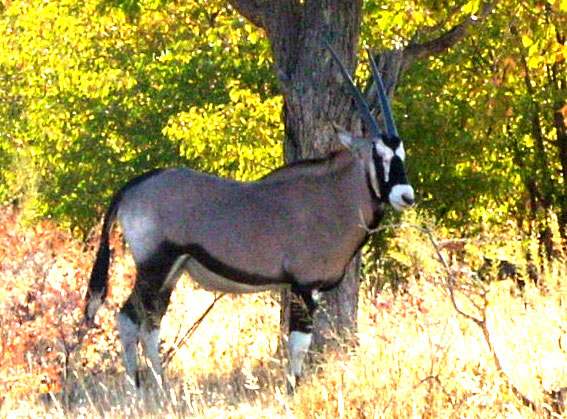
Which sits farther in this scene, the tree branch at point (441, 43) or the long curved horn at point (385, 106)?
the tree branch at point (441, 43)

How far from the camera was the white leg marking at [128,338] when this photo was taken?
1030 centimetres

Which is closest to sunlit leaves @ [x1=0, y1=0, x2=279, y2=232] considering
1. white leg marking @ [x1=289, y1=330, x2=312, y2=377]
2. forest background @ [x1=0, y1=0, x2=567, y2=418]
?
forest background @ [x1=0, y1=0, x2=567, y2=418]

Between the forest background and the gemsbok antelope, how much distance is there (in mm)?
1786

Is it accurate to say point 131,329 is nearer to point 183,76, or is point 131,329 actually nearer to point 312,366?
point 312,366

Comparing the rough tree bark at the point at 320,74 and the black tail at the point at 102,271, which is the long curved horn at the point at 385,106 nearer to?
the rough tree bark at the point at 320,74

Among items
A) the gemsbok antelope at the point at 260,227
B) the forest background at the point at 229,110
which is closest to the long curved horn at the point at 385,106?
the gemsbok antelope at the point at 260,227

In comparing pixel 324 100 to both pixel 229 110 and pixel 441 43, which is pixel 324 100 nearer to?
pixel 441 43

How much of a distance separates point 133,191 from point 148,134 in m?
8.71

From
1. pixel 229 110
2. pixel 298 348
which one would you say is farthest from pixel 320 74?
pixel 229 110

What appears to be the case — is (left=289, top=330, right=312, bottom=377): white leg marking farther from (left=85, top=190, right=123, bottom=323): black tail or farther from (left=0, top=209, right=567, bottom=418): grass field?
(left=85, top=190, right=123, bottom=323): black tail

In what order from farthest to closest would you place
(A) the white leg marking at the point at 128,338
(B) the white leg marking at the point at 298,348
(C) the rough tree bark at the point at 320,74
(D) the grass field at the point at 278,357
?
(C) the rough tree bark at the point at 320,74
(A) the white leg marking at the point at 128,338
(B) the white leg marking at the point at 298,348
(D) the grass field at the point at 278,357

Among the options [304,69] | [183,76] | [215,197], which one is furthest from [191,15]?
[215,197]

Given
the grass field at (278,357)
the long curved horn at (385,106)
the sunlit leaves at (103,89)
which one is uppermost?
the sunlit leaves at (103,89)

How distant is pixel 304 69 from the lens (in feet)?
36.3
